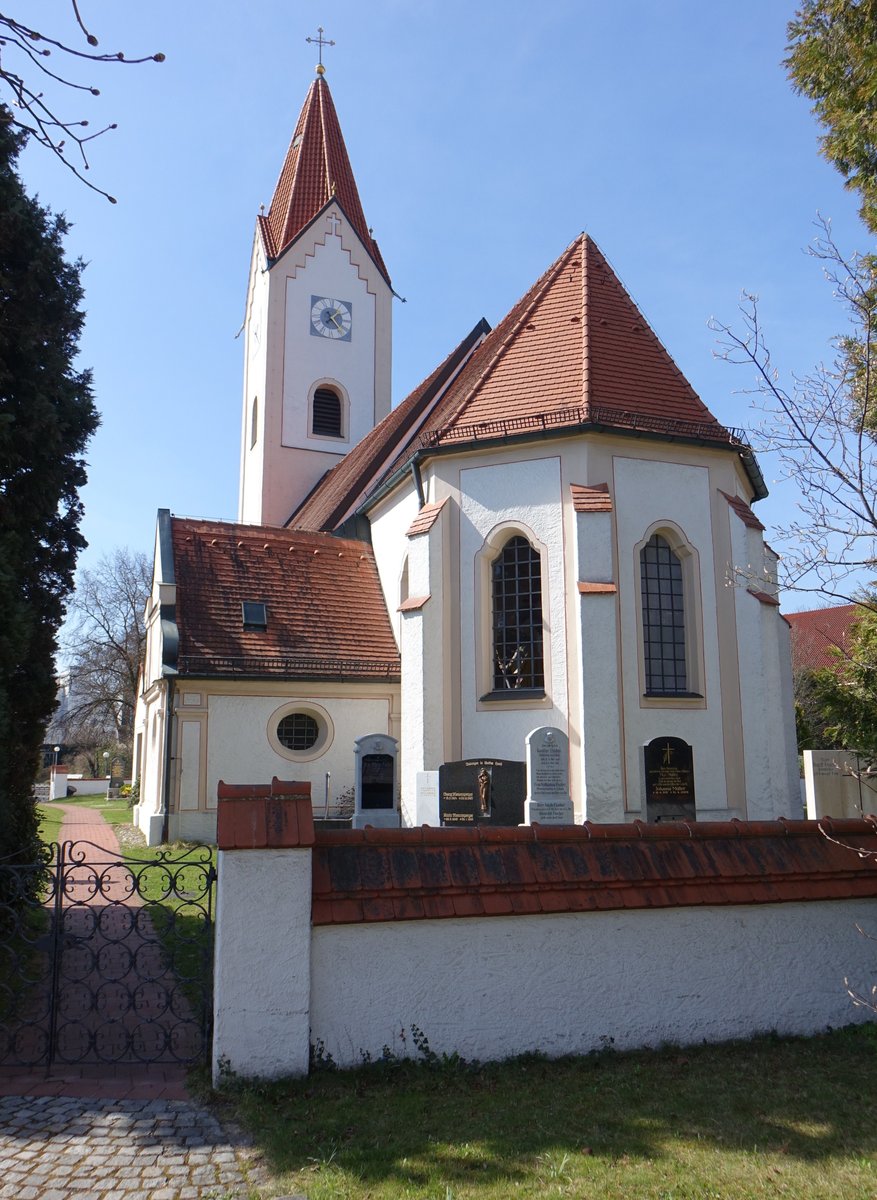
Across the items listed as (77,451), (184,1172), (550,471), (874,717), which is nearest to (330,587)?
(550,471)

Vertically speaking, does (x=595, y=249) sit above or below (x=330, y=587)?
above

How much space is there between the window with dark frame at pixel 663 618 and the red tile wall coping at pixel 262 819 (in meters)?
10.2

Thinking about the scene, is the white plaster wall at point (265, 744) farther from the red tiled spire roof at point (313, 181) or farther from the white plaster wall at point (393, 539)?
the red tiled spire roof at point (313, 181)

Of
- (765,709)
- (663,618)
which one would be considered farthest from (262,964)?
(765,709)

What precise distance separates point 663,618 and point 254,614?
29.0ft

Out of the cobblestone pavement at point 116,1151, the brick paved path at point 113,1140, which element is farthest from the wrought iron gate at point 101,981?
the cobblestone pavement at point 116,1151

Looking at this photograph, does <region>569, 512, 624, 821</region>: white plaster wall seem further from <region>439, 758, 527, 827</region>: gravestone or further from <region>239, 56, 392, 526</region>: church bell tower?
<region>239, 56, 392, 526</region>: church bell tower

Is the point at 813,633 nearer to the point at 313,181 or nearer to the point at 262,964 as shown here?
the point at 313,181

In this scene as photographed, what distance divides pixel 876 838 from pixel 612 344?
39.2 feet

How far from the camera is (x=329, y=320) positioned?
32.0m

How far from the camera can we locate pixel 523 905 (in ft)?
19.1

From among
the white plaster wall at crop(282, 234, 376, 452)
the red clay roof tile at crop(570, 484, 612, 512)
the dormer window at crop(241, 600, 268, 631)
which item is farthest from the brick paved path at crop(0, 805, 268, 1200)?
the white plaster wall at crop(282, 234, 376, 452)

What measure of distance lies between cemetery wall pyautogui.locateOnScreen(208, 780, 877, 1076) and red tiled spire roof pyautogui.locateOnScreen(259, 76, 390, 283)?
96.4 feet

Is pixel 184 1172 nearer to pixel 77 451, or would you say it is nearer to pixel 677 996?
pixel 677 996
